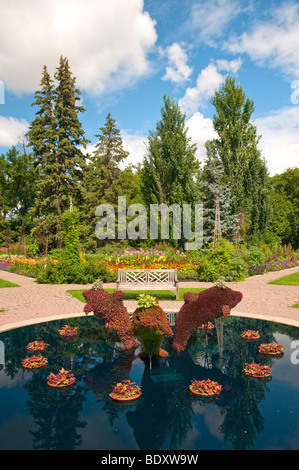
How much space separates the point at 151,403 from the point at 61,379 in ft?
4.29

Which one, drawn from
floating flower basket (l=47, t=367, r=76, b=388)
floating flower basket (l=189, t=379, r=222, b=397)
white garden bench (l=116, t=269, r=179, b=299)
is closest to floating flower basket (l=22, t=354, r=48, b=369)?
floating flower basket (l=47, t=367, r=76, b=388)

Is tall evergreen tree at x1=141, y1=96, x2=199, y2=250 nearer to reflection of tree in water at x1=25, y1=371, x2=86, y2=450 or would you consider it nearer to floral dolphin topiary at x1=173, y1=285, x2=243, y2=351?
floral dolphin topiary at x1=173, y1=285, x2=243, y2=351

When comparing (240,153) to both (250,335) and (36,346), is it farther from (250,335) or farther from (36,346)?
(36,346)

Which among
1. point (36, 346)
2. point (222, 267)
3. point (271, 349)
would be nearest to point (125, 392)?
point (36, 346)

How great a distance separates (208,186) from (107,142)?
10656 mm

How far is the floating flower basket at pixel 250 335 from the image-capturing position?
5.97m

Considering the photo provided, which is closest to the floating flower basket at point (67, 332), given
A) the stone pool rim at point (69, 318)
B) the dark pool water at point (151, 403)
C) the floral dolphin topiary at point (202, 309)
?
the dark pool water at point (151, 403)

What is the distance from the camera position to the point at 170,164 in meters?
→ 20.7

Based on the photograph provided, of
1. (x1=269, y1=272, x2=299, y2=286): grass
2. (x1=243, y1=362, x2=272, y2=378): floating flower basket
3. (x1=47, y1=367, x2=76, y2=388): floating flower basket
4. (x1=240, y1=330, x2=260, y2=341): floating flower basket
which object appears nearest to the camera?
(x1=47, y1=367, x2=76, y2=388): floating flower basket

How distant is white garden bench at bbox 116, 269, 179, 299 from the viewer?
9469mm

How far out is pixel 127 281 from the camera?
10.1 m

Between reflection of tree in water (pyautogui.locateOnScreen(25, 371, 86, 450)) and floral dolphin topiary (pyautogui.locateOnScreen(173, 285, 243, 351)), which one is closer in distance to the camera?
reflection of tree in water (pyautogui.locateOnScreen(25, 371, 86, 450))

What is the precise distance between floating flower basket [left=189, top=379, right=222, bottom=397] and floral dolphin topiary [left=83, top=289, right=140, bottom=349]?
5.01 feet

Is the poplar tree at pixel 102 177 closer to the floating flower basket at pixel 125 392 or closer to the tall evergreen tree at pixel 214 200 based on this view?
the tall evergreen tree at pixel 214 200
